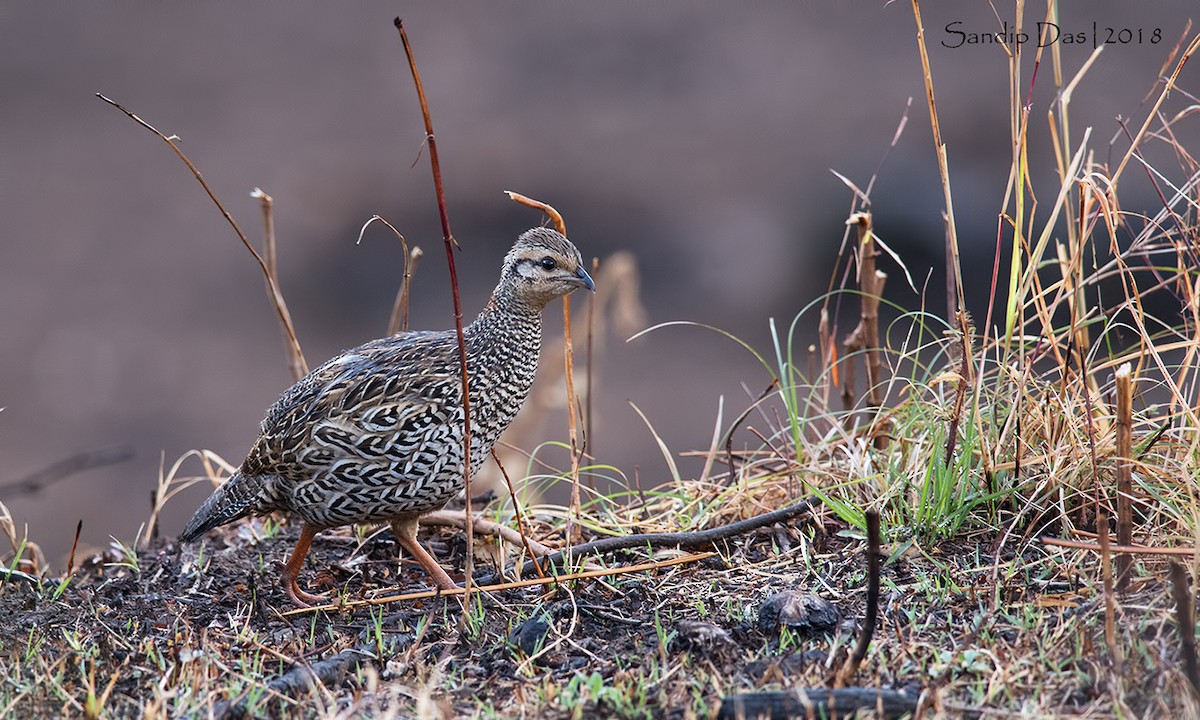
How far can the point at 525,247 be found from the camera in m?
4.53

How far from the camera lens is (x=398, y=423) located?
13.7 feet

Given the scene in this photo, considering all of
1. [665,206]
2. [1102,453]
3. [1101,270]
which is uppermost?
[1101,270]

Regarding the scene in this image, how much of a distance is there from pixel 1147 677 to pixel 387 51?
13794 millimetres

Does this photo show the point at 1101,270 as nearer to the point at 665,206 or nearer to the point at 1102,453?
the point at 1102,453

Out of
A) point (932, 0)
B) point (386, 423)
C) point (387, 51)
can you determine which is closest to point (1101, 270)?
point (386, 423)

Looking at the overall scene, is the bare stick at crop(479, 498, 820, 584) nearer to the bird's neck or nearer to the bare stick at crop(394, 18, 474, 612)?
the bare stick at crop(394, 18, 474, 612)

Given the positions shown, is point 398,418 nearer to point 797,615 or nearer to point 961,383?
point 797,615

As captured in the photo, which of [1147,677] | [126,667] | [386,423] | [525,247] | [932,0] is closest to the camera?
[1147,677]

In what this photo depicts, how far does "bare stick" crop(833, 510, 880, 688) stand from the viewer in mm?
2797

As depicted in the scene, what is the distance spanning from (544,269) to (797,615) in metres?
1.65

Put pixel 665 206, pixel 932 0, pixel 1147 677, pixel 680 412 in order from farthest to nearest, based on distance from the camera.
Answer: pixel 932 0 < pixel 665 206 < pixel 680 412 < pixel 1147 677

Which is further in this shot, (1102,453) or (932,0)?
(932,0)

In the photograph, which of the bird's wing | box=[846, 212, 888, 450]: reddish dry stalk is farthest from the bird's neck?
box=[846, 212, 888, 450]: reddish dry stalk

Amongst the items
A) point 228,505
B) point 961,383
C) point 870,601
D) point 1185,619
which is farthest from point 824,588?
point 228,505
